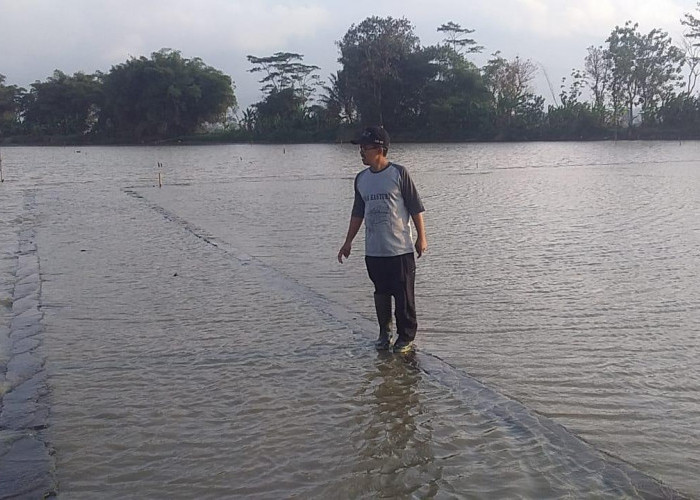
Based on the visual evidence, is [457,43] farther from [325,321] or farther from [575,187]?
[325,321]

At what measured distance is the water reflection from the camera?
149 inches

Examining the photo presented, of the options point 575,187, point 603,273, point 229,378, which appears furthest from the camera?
point 575,187

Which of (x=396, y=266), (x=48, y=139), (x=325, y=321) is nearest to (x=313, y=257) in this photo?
(x=325, y=321)

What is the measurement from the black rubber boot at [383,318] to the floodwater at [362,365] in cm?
18

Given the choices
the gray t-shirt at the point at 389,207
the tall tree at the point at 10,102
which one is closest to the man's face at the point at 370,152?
the gray t-shirt at the point at 389,207

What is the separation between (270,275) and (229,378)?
402cm

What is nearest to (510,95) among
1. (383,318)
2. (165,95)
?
(165,95)

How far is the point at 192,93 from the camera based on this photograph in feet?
259

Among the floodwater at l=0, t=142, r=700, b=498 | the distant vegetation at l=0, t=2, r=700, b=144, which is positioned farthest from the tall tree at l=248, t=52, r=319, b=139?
the floodwater at l=0, t=142, r=700, b=498

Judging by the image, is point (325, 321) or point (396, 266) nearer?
point (396, 266)

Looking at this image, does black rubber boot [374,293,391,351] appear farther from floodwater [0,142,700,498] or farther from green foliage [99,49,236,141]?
green foliage [99,49,236,141]

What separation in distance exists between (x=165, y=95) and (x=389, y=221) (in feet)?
256

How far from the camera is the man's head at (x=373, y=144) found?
553 centimetres

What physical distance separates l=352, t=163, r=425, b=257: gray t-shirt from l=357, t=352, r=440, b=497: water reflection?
921mm
